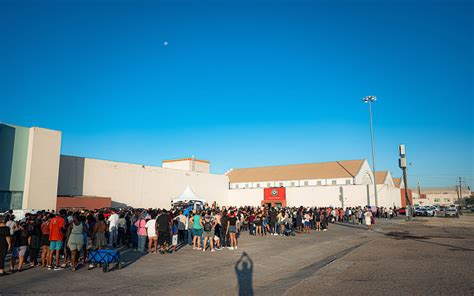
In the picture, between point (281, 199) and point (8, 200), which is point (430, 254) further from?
point (281, 199)

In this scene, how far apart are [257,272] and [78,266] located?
19.2 feet

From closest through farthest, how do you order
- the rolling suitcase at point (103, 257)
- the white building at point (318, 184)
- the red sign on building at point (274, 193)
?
the rolling suitcase at point (103, 257)
the white building at point (318, 184)
the red sign on building at point (274, 193)

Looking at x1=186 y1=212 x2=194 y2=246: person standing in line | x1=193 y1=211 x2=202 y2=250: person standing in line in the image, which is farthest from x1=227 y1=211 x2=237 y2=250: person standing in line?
x1=186 y1=212 x2=194 y2=246: person standing in line

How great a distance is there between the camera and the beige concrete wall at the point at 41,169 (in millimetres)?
26406

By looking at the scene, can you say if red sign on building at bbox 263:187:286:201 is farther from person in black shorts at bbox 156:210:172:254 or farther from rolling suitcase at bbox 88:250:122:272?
rolling suitcase at bbox 88:250:122:272

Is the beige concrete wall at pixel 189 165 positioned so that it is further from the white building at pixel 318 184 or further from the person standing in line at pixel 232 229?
the person standing in line at pixel 232 229

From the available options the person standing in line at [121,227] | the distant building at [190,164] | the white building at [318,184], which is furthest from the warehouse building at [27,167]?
the white building at [318,184]

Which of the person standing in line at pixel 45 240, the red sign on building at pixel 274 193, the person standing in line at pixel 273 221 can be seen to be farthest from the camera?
the red sign on building at pixel 274 193

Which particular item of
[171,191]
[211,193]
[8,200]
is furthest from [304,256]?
[211,193]

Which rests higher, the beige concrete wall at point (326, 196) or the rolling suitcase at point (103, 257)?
the beige concrete wall at point (326, 196)

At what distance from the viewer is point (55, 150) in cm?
2847

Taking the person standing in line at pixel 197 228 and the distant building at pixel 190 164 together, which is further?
the distant building at pixel 190 164

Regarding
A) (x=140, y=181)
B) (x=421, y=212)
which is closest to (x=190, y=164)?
(x=140, y=181)

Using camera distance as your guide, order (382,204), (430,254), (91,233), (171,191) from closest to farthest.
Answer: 1. (91,233)
2. (430,254)
3. (171,191)
4. (382,204)
